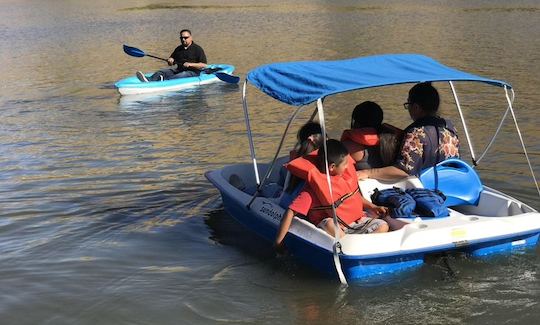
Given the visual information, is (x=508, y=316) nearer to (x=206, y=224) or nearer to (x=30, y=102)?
(x=206, y=224)

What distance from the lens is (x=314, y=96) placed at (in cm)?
562

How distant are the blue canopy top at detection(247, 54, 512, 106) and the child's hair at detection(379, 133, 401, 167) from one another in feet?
1.79

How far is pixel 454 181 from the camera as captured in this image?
6.23m

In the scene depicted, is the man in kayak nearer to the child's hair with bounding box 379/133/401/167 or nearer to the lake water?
the lake water

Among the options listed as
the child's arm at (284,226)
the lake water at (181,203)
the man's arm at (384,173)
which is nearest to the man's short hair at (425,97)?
the man's arm at (384,173)

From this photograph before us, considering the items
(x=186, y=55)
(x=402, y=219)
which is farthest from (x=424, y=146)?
(x=186, y=55)

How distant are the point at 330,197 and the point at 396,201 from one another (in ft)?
2.22

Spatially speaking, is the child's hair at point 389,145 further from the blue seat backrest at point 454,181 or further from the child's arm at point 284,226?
the child's arm at point 284,226

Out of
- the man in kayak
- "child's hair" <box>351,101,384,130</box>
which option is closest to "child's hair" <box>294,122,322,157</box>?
"child's hair" <box>351,101,384,130</box>

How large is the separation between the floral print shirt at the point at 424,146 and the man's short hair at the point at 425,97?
0.13 metres

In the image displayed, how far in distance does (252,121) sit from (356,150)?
6.42 meters

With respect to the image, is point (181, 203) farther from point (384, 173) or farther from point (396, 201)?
point (396, 201)

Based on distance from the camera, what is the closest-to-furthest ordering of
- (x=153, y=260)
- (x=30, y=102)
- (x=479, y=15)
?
(x=153, y=260) < (x=30, y=102) < (x=479, y=15)

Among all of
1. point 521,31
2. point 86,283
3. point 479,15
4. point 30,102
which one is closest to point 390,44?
point 521,31
